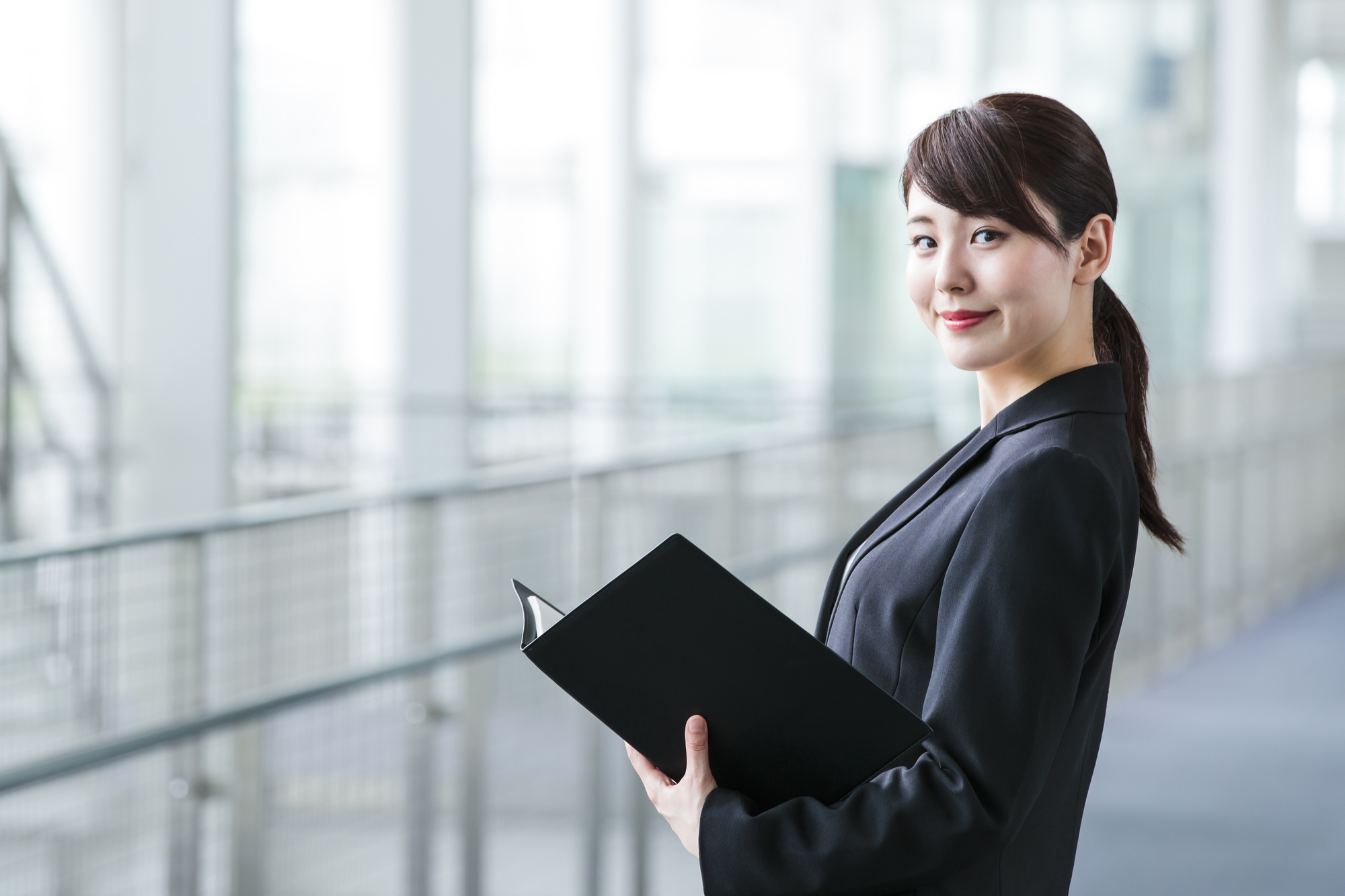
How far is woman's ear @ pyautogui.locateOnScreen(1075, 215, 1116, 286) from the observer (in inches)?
45.9

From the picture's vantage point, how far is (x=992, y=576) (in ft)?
3.41

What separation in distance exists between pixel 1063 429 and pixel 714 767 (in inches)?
14.0

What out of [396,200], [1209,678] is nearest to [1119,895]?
[1209,678]

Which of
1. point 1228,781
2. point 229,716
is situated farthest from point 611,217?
point 229,716

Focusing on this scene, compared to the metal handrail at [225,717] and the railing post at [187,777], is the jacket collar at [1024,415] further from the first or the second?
the railing post at [187,777]

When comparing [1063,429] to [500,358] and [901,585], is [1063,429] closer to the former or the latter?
[901,585]

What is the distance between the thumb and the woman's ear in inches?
17.5

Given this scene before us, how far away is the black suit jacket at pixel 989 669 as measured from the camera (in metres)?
1.03

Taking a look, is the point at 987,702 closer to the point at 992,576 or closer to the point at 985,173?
the point at 992,576

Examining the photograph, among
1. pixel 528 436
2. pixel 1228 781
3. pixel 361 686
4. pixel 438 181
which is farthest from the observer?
Answer: pixel 528 436

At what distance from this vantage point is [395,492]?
2.96m

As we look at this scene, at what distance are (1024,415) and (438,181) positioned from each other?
4102 millimetres

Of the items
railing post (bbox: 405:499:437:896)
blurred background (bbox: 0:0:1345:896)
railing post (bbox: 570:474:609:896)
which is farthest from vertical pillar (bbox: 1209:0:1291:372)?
railing post (bbox: 405:499:437:896)

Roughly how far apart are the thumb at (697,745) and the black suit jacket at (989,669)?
1 cm
